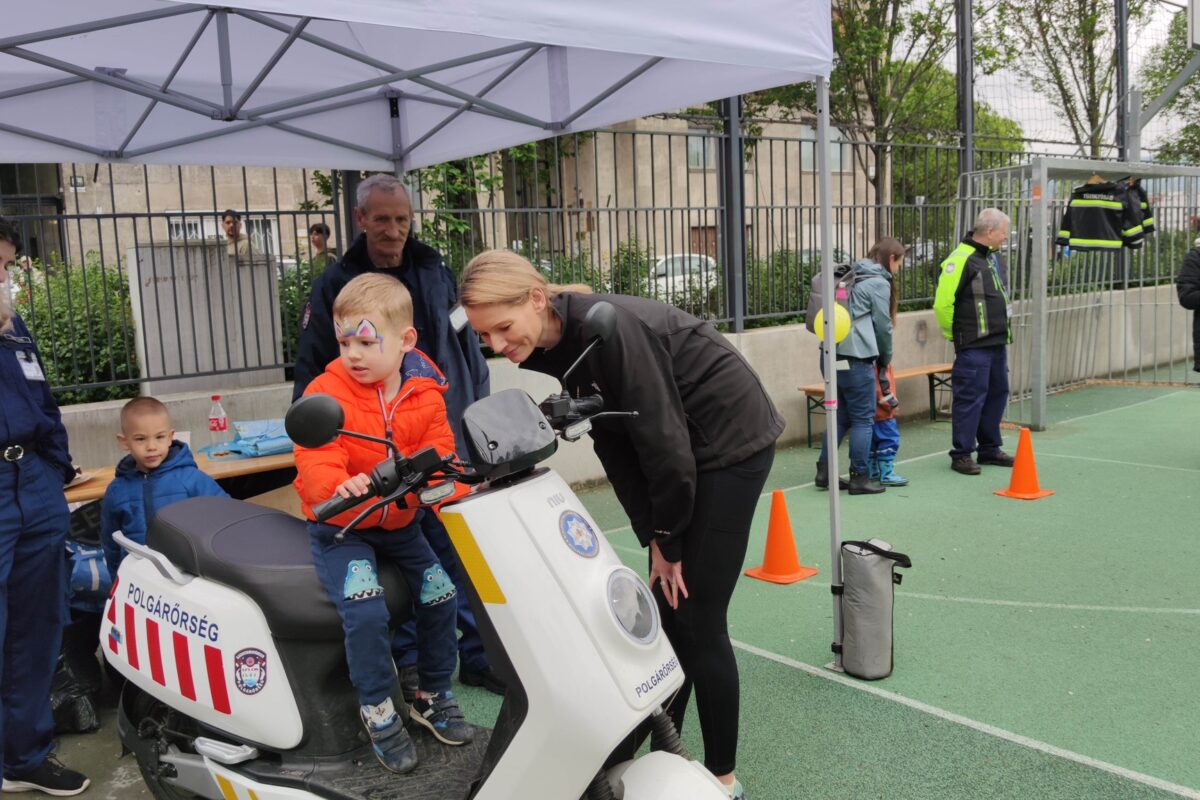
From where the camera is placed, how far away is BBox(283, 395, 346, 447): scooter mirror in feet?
6.76

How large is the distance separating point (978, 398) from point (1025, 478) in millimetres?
905

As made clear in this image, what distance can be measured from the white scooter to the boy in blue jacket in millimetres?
796

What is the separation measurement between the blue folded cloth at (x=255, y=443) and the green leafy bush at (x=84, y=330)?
1.24m

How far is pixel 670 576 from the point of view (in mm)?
2725

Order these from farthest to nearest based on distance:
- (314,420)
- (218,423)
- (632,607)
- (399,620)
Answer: (218,423) < (399,620) < (632,607) < (314,420)

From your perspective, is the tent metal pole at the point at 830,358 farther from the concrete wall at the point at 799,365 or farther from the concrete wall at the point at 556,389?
the concrete wall at the point at 799,365

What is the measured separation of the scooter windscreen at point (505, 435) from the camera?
216 centimetres

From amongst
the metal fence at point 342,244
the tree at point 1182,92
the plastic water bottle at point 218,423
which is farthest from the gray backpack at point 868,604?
the tree at point 1182,92

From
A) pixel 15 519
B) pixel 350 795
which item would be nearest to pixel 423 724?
pixel 350 795

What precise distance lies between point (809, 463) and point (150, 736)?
620 cm

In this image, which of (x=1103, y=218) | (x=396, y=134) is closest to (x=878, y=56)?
(x=1103, y=218)

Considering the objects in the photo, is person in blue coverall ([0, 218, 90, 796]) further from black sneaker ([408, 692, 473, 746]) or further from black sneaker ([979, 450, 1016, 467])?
black sneaker ([979, 450, 1016, 467])

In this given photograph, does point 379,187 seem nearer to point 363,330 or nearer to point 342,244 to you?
point 363,330

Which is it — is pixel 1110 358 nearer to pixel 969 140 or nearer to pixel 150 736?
pixel 969 140
